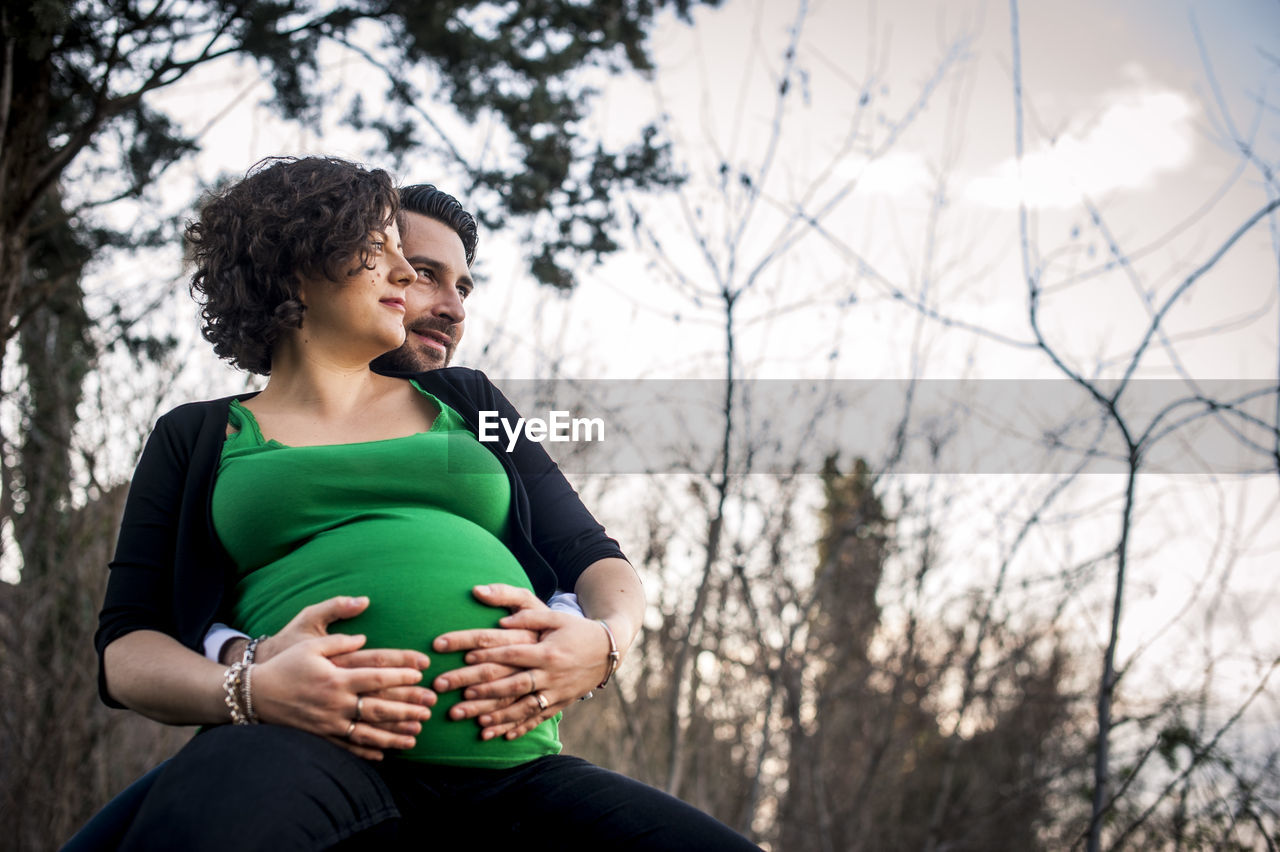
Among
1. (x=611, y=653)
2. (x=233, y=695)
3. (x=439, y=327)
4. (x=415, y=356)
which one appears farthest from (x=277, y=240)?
(x=611, y=653)

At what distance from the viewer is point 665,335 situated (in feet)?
13.6

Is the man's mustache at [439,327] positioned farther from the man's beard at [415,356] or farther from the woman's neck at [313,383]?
the woman's neck at [313,383]

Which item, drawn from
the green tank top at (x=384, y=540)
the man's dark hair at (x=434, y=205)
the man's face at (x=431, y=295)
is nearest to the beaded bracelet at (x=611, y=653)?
the green tank top at (x=384, y=540)

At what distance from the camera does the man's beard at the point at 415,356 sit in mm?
2018

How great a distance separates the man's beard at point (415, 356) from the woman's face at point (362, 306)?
34 centimetres

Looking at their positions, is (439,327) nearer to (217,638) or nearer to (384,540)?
(384,540)

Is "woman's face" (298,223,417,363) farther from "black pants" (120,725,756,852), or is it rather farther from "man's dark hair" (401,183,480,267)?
"black pants" (120,725,756,852)

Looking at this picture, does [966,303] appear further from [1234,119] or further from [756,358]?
[1234,119]

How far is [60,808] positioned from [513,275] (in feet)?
10.7

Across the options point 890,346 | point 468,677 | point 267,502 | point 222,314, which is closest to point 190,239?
point 222,314

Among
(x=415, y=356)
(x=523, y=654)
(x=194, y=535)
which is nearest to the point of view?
(x=523, y=654)

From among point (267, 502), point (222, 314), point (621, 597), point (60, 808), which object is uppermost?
point (222, 314)

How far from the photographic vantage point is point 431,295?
215 cm

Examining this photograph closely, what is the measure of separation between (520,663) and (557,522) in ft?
A: 1.28
